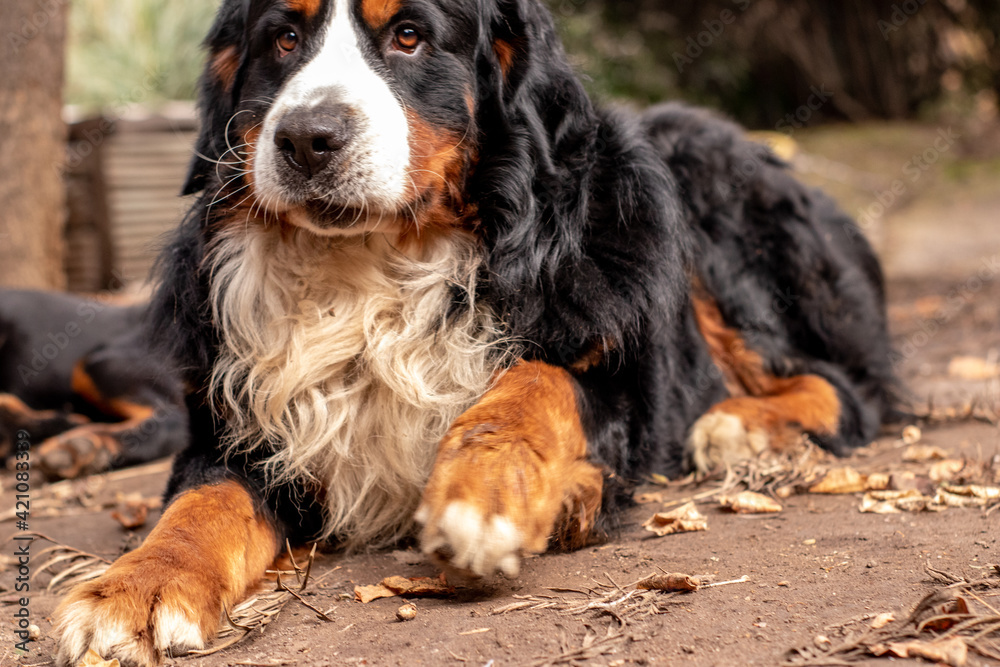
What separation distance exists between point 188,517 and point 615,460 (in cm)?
114

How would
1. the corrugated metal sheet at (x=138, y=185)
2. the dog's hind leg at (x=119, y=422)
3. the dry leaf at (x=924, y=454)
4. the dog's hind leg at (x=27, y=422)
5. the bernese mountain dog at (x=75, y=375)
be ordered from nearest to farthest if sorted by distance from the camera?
1. the dry leaf at (x=924, y=454)
2. the dog's hind leg at (x=119, y=422)
3. the dog's hind leg at (x=27, y=422)
4. the bernese mountain dog at (x=75, y=375)
5. the corrugated metal sheet at (x=138, y=185)

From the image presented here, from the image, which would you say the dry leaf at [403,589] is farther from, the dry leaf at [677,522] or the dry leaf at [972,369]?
the dry leaf at [972,369]

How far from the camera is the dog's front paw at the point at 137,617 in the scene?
6.17 feet

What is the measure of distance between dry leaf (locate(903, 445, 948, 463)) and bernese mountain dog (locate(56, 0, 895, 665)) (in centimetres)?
92

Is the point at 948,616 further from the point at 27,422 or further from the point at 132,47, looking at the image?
the point at 132,47

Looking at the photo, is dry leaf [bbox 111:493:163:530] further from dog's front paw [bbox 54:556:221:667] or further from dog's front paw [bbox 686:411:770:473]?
dog's front paw [bbox 686:411:770:473]

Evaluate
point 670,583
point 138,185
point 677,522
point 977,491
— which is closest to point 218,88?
point 677,522

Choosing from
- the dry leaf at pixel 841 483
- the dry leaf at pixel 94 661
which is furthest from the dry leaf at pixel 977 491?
the dry leaf at pixel 94 661

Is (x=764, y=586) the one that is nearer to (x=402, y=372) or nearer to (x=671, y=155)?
(x=402, y=372)

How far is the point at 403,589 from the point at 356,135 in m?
1.11

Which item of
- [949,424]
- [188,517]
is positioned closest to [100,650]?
[188,517]

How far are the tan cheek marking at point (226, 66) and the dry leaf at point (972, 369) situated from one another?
12.8ft

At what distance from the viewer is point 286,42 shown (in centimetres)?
264

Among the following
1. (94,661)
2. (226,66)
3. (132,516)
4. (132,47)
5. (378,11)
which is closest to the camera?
(94,661)
